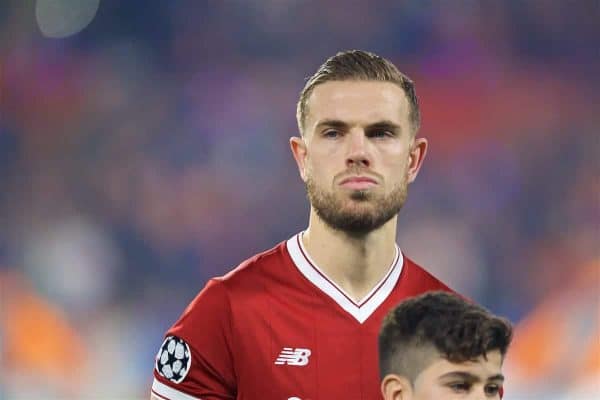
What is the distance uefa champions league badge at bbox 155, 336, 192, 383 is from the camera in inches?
93.2

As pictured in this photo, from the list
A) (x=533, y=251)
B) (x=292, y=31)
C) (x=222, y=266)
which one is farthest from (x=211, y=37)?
(x=533, y=251)

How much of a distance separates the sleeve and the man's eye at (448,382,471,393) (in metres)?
0.55

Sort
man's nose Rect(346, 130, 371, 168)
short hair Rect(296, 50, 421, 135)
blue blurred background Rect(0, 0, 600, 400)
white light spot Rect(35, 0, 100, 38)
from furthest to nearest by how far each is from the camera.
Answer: white light spot Rect(35, 0, 100, 38) → blue blurred background Rect(0, 0, 600, 400) → short hair Rect(296, 50, 421, 135) → man's nose Rect(346, 130, 371, 168)

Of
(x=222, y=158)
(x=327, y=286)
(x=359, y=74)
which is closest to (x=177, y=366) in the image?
(x=327, y=286)

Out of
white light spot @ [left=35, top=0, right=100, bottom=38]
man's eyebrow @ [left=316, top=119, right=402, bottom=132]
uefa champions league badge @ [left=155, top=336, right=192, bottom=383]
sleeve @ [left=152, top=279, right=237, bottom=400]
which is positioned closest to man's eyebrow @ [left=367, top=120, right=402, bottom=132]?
man's eyebrow @ [left=316, top=119, right=402, bottom=132]

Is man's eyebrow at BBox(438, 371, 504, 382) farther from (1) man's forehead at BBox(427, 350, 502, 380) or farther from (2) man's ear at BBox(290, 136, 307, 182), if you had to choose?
(2) man's ear at BBox(290, 136, 307, 182)

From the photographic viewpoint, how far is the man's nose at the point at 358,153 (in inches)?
91.0

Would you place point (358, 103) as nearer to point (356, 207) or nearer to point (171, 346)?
point (356, 207)

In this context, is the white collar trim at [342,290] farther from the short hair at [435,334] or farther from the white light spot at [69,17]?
the white light spot at [69,17]

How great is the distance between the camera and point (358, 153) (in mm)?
2309

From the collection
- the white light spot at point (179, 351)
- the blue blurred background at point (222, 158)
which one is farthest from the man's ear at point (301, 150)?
the blue blurred background at point (222, 158)

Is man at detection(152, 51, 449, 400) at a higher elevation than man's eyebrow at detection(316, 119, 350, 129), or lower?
lower

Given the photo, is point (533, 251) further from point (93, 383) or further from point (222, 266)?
point (93, 383)

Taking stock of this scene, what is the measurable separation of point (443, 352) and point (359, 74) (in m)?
0.69
